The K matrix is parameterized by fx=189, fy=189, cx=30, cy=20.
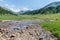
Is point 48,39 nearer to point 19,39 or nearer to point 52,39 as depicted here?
point 52,39

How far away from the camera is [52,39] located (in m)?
30.8

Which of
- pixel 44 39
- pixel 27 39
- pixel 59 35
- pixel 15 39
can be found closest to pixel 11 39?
pixel 15 39

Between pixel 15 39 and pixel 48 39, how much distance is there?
6005mm

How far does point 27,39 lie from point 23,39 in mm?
704

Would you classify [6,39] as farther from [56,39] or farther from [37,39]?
[56,39]

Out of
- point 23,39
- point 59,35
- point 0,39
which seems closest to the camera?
point 0,39

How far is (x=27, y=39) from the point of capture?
2992 centimetres

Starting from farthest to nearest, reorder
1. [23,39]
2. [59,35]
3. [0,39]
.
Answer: [59,35] < [23,39] < [0,39]

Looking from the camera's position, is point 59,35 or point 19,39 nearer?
point 19,39

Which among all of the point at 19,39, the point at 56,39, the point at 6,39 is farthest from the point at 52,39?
the point at 6,39

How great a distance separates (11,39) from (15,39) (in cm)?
60

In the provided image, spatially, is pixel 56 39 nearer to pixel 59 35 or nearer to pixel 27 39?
pixel 59 35

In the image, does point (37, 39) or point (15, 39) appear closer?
point (15, 39)

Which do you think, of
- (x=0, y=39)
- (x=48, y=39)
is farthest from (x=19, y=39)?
(x=48, y=39)
